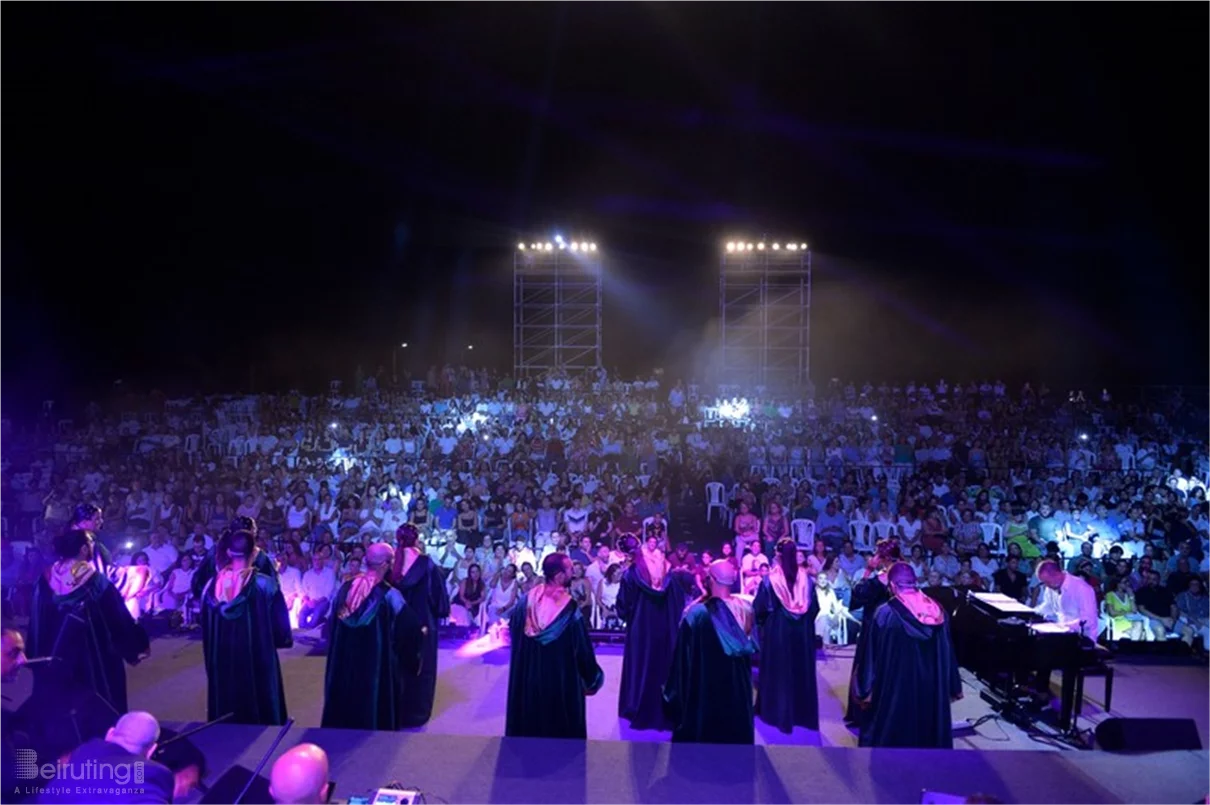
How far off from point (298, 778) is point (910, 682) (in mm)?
4341

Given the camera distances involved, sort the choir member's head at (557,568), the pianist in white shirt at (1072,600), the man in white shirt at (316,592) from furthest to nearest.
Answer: the man in white shirt at (316,592), the pianist in white shirt at (1072,600), the choir member's head at (557,568)

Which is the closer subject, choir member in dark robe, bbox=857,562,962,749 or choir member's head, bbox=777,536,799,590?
choir member in dark robe, bbox=857,562,962,749

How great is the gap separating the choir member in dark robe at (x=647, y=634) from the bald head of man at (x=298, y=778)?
3.88 m

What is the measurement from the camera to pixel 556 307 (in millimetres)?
23797

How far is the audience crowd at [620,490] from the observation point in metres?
9.27

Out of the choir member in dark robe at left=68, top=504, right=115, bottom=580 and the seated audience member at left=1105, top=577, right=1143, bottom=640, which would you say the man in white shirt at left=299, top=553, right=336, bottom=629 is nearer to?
the choir member in dark robe at left=68, top=504, right=115, bottom=580

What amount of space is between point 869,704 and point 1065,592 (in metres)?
2.81

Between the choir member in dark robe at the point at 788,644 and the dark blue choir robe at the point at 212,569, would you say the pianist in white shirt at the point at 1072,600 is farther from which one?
the dark blue choir robe at the point at 212,569

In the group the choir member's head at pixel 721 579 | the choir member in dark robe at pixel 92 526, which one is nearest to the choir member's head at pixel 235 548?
the choir member in dark robe at pixel 92 526

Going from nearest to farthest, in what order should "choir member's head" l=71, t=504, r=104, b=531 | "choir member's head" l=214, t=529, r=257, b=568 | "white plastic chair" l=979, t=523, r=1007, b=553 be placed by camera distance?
"choir member's head" l=214, t=529, r=257, b=568, "choir member's head" l=71, t=504, r=104, b=531, "white plastic chair" l=979, t=523, r=1007, b=553

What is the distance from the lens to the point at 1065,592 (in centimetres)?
712

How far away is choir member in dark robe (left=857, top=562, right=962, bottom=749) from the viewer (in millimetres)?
5457

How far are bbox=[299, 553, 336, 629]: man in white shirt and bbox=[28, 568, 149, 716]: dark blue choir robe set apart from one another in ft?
11.1

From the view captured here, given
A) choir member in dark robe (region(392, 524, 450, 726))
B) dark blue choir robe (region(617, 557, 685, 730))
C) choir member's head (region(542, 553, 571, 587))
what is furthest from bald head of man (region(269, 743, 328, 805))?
dark blue choir robe (region(617, 557, 685, 730))
